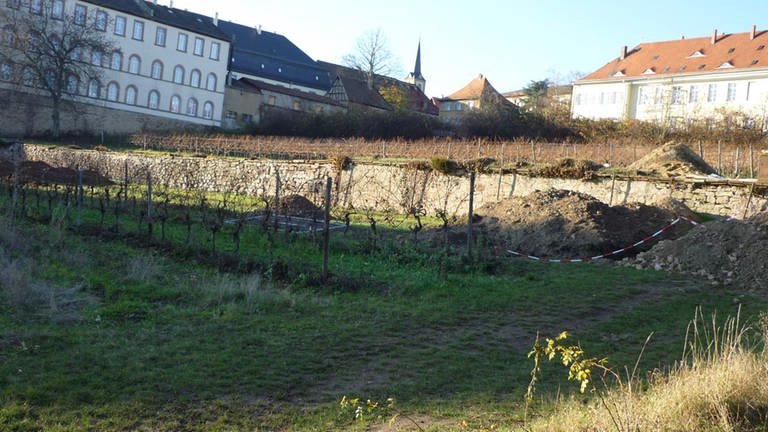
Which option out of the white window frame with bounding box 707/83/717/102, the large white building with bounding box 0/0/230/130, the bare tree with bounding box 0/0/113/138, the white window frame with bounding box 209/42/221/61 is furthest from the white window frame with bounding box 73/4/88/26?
the white window frame with bounding box 707/83/717/102

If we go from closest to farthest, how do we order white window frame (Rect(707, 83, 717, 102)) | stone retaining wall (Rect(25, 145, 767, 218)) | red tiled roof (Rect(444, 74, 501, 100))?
stone retaining wall (Rect(25, 145, 767, 218)) < white window frame (Rect(707, 83, 717, 102)) < red tiled roof (Rect(444, 74, 501, 100))

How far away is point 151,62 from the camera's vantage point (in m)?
61.6

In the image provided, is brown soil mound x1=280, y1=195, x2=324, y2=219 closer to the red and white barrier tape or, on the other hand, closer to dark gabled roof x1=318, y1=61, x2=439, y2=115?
the red and white barrier tape

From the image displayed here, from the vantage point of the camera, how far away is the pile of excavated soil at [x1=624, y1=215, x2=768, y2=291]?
14.2m

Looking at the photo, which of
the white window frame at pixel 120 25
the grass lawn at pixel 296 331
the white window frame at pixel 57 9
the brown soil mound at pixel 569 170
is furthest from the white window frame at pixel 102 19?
the grass lawn at pixel 296 331

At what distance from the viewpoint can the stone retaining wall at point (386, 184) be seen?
822 inches

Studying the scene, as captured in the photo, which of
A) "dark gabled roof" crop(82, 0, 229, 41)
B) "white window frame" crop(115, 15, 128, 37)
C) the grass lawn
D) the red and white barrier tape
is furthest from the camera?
"dark gabled roof" crop(82, 0, 229, 41)

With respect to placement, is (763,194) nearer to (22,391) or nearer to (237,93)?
(22,391)

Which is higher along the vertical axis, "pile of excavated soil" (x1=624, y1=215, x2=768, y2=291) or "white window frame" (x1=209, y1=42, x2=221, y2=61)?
"white window frame" (x1=209, y1=42, x2=221, y2=61)

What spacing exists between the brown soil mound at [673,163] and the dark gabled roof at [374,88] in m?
45.1

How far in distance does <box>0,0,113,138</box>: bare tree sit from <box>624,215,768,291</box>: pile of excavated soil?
48.1 m

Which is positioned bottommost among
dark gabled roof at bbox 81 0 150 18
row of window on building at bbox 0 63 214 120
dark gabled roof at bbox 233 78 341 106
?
row of window on building at bbox 0 63 214 120

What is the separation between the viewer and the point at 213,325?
9.11 m

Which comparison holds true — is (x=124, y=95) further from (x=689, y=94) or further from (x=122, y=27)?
(x=689, y=94)
